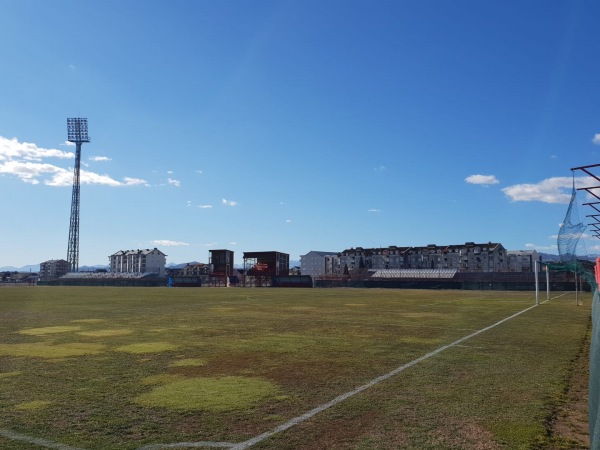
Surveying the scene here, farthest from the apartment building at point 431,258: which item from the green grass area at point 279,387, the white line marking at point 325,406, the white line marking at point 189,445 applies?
the white line marking at point 189,445

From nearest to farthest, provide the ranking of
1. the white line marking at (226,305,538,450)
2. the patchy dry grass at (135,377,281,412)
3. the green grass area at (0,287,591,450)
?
the white line marking at (226,305,538,450) → the green grass area at (0,287,591,450) → the patchy dry grass at (135,377,281,412)

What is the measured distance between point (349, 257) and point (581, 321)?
15705 cm

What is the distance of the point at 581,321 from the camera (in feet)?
68.6

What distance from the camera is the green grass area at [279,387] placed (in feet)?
20.1

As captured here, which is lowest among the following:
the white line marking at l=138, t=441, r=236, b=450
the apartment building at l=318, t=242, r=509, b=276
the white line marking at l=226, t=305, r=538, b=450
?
the white line marking at l=226, t=305, r=538, b=450

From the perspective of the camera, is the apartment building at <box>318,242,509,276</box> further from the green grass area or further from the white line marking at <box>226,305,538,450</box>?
the white line marking at <box>226,305,538,450</box>

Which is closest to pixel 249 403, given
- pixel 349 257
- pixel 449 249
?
pixel 449 249

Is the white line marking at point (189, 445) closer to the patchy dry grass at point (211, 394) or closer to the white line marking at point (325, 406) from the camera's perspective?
the white line marking at point (325, 406)

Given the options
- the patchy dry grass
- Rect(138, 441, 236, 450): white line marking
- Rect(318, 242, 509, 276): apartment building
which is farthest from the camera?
Rect(318, 242, 509, 276): apartment building

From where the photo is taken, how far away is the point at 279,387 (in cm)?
869

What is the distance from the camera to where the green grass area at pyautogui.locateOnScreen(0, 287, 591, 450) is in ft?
20.1

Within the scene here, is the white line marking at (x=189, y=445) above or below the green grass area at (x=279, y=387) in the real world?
above

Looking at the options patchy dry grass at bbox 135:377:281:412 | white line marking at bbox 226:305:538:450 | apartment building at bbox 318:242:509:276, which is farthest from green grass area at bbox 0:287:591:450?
apartment building at bbox 318:242:509:276

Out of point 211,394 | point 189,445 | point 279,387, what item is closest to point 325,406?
point 279,387
